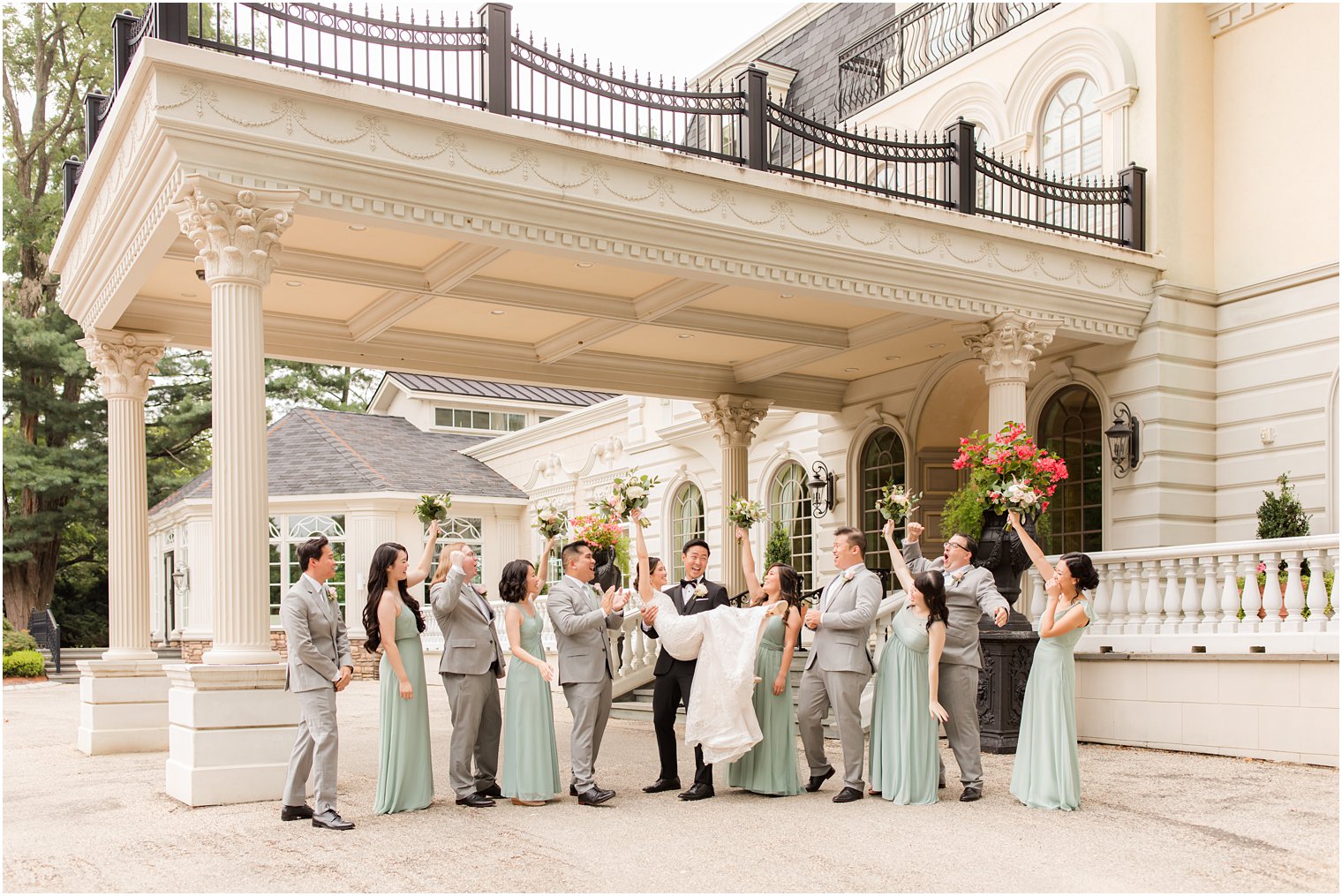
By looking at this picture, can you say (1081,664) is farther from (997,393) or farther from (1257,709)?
(997,393)

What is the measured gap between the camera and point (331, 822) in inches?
289

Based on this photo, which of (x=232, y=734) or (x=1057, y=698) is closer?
(x=1057, y=698)

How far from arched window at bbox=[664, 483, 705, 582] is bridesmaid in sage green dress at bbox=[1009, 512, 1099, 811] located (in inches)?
591

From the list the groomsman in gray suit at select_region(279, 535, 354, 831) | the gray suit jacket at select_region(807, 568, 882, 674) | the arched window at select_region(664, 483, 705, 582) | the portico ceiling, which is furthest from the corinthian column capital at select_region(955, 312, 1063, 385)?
the arched window at select_region(664, 483, 705, 582)

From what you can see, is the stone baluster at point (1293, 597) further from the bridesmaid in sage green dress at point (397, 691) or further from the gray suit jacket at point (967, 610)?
the bridesmaid in sage green dress at point (397, 691)

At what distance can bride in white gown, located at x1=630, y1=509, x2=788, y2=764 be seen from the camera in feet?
27.1

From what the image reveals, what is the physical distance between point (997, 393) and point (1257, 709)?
14.3 feet

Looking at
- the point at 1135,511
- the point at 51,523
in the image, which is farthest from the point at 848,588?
the point at 51,523

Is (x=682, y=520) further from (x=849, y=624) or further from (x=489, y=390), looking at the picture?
(x=849, y=624)

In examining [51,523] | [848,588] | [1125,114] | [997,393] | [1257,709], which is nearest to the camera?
[848,588]

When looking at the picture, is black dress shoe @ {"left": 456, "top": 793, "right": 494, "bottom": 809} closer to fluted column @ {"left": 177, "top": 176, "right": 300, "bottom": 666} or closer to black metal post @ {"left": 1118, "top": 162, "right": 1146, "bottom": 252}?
fluted column @ {"left": 177, "top": 176, "right": 300, "bottom": 666}

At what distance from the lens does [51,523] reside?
29875 mm

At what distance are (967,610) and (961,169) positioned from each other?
6196 mm

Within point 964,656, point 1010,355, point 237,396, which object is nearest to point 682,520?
point 1010,355
